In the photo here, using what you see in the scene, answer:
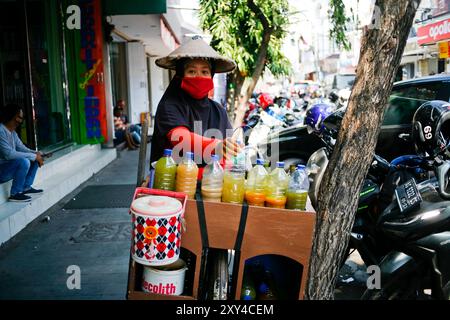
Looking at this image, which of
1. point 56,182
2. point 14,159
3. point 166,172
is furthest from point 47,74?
point 166,172

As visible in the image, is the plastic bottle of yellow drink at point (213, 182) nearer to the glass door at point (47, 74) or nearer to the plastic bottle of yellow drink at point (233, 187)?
the plastic bottle of yellow drink at point (233, 187)

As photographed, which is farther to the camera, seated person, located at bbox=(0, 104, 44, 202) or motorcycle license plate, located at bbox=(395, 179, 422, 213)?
seated person, located at bbox=(0, 104, 44, 202)

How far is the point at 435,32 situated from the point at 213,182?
16.3 meters

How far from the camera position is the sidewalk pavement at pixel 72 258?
370 centimetres

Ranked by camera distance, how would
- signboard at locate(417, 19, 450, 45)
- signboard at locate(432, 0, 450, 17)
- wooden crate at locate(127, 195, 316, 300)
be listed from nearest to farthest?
wooden crate at locate(127, 195, 316, 300)
signboard at locate(417, 19, 450, 45)
signboard at locate(432, 0, 450, 17)

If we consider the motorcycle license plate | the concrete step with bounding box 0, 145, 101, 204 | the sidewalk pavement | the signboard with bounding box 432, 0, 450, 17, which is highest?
the signboard with bounding box 432, 0, 450, 17

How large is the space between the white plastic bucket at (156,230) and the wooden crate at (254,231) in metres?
0.12

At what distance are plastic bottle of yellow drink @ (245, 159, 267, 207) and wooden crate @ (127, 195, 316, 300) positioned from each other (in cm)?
12

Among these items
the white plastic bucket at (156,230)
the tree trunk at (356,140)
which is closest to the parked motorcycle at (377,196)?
the tree trunk at (356,140)

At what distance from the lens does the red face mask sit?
289 cm

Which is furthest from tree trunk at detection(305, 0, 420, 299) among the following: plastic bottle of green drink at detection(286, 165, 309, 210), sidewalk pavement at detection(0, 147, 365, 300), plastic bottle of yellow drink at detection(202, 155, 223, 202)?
sidewalk pavement at detection(0, 147, 365, 300)

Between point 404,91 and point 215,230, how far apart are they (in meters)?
4.88

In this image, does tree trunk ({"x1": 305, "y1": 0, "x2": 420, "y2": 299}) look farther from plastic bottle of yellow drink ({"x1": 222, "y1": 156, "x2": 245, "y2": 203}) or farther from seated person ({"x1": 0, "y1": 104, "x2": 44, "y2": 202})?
seated person ({"x1": 0, "y1": 104, "x2": 44, "y2": 202})
